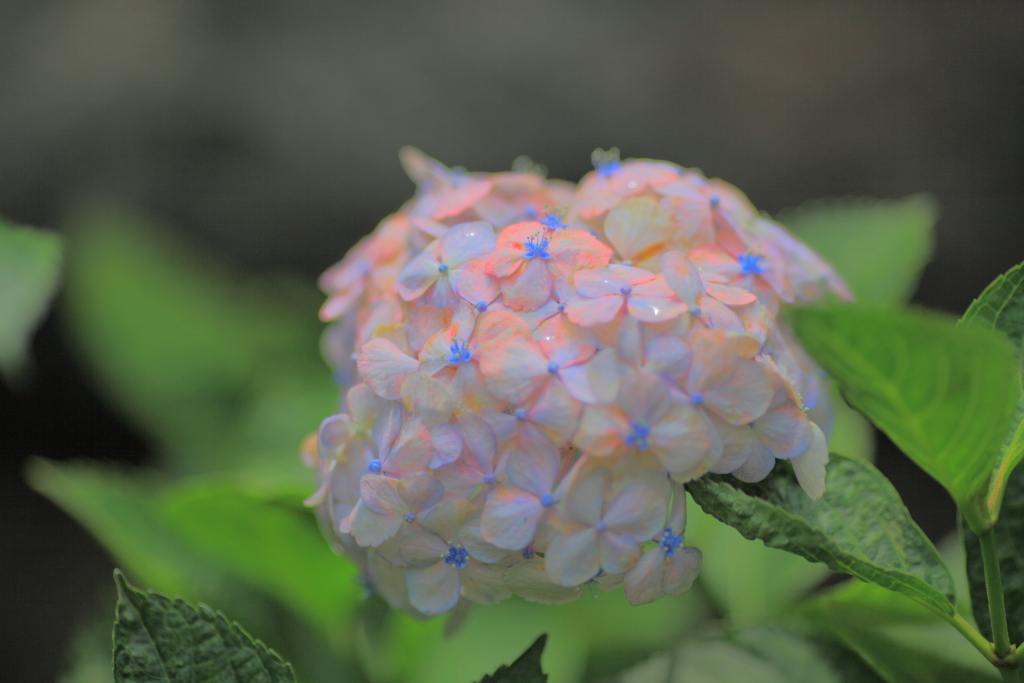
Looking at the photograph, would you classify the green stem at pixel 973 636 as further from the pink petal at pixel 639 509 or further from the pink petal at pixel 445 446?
the pink petal at pixel 445 446

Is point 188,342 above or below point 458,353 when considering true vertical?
below

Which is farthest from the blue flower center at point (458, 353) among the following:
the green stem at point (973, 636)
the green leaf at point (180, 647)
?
the green stem at point (973, 636)

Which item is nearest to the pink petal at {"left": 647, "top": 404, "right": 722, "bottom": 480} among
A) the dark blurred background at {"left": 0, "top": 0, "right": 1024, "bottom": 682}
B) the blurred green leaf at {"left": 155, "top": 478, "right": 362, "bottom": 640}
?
the blurred green leaf at {"left": 155, "top": 478, "right": 362, "bottom": 640}

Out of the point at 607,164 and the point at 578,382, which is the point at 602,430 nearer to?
the point at 578,382

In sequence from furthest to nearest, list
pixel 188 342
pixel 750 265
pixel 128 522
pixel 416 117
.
Answer: 1. pixel 416 117
2. pixel 188 342
3. pixel 128 522
4. pixel 750 265

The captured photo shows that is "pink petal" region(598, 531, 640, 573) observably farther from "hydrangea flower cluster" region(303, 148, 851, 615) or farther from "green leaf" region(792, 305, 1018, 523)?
"green leaf" region(792, 305, 1018, 523)

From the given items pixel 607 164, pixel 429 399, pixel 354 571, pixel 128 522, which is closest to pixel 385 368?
pixel 429 399
